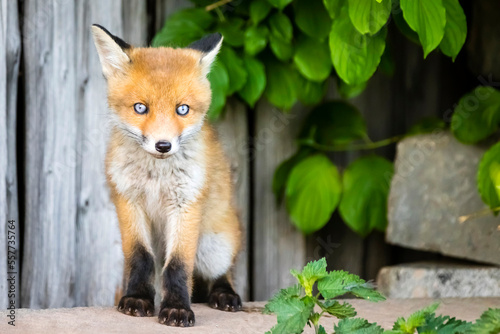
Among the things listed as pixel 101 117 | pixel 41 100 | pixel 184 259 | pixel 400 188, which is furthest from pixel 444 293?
pixel 41 100

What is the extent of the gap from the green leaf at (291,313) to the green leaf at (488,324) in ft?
1.59

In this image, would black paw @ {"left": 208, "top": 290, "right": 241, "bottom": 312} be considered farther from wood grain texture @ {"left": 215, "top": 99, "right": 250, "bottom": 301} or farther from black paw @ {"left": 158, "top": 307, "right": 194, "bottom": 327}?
wood grain texture @ {"left": 215, "top": 99, "right": 250, "bottom": 301}

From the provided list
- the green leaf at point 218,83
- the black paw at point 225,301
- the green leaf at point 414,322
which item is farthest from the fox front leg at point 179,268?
the green leaf at point 218,83

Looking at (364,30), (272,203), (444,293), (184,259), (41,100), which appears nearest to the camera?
(184,259)

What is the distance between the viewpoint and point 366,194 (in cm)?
431

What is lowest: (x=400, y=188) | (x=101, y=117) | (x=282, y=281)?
(x=282, y=281)

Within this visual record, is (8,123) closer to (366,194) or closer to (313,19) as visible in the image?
(313,19)

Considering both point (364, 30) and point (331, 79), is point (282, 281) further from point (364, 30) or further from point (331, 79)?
point (364, 30)

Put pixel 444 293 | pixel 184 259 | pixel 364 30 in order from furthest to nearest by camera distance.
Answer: pixel 444 293
pixel 364 30
pixel 184 259

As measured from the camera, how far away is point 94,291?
3928 millimetres

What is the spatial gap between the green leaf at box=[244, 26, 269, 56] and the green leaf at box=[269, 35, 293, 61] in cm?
5

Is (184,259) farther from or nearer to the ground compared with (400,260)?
farther from the ground

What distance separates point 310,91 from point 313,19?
425 mm

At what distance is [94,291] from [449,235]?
1.99 meters
